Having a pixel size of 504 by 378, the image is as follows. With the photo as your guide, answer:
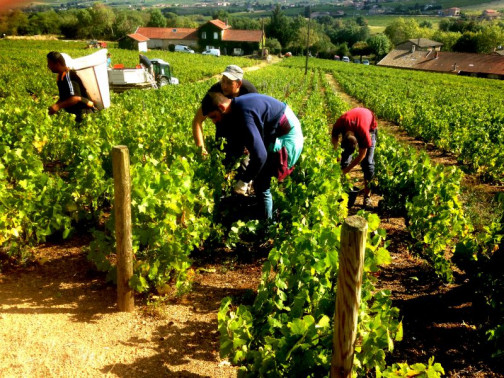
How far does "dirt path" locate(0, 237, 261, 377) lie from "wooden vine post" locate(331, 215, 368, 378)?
1346 mm

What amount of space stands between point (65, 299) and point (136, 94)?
11129 mm

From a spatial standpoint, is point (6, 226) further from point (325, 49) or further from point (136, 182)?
point (325, 49)

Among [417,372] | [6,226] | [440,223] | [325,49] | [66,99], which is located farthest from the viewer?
[325,49]

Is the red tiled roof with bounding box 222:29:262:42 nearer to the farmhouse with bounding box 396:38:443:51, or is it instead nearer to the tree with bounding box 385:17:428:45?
the farmhouse with bounding box 396:38:443:51

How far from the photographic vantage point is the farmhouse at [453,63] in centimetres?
5084

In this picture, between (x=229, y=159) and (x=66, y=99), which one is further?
(x=66, y=99)

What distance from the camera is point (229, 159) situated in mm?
5000

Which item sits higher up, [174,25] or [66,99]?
[174,25]

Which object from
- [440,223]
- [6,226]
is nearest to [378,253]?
[440,223]

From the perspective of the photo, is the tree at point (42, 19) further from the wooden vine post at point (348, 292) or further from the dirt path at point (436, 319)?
the dirt path at point (436, 319)

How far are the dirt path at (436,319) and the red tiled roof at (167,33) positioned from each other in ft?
244

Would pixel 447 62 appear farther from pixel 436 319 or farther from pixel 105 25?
pixel 436 319

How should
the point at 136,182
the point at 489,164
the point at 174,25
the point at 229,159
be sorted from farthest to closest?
the point at 174,25, the point at 489,164, the point at 229,159, the point at 136,182

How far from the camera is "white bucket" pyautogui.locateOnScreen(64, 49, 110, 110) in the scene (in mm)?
5707
